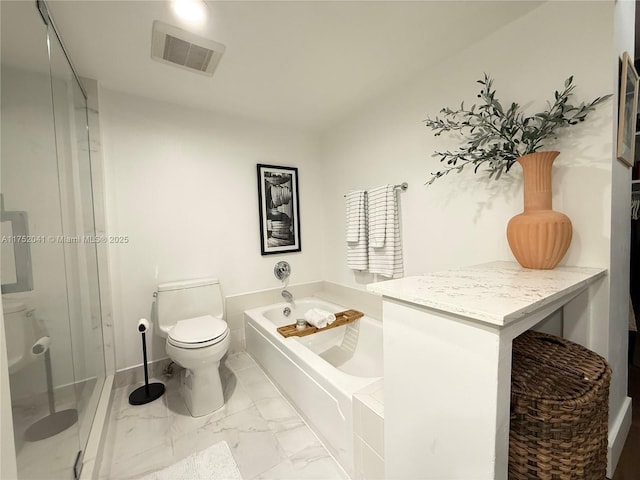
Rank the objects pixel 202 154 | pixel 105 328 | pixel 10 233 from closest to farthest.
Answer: pixel 10 233 → pixel 105 328 → pixel 202 154

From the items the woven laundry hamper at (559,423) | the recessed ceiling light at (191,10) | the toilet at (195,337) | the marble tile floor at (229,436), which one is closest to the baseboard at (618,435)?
the woven laundry hamper at (559,423)

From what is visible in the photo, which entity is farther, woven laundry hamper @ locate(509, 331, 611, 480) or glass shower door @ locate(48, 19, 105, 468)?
glass shower door @ locate(48, 19, 105, 468)

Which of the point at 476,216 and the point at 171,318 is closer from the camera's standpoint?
the point at 476,216

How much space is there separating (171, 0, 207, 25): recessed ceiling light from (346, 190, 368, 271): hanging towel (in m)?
1.51

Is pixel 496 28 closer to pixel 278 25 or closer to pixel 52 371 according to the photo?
pixel 278 25

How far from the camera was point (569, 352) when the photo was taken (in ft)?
3.22

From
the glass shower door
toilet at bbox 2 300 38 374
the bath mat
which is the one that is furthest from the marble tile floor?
toilet at bbox 2 300 38 374

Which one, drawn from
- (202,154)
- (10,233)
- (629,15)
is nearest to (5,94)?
(10,233)

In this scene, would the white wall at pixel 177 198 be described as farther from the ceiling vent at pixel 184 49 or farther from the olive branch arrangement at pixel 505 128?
the olive branch arrangement at pixel 505 128

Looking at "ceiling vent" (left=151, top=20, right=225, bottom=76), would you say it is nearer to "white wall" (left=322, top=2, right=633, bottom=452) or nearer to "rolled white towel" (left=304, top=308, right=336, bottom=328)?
"white wall" (left=322, top=2, right=633, bottom=452)

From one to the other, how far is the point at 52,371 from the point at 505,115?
2403mm

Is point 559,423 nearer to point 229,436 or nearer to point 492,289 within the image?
point 492,289

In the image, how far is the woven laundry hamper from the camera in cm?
74

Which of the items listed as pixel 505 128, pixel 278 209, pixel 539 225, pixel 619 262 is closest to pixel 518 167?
pixel 505 128
